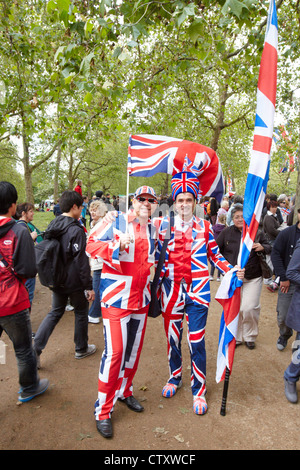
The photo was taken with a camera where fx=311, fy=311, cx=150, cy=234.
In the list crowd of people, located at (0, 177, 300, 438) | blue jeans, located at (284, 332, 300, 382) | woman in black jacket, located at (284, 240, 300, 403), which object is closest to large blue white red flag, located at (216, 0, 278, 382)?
crowd of people, located at (0, 177, 300, 438)

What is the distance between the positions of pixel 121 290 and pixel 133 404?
125 centimetres

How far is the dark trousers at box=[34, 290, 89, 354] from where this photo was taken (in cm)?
380

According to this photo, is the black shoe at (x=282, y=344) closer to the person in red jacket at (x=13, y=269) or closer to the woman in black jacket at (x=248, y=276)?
the woman in black jacket at (x=248, y=276)

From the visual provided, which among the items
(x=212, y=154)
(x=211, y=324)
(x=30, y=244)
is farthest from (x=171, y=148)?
(x=211, y=324)

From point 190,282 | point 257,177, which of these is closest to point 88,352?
point 190,282

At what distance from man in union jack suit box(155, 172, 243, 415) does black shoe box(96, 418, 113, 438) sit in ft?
2.88

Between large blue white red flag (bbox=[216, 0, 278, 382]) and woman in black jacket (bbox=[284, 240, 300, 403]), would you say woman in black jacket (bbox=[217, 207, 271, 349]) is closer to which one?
woman in black jacket (bbox=[284, 240, 300, 403])

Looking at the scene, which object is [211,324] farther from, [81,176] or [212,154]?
[81,176]

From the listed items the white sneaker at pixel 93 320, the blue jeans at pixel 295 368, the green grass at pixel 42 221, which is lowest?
the green grass at pixel 42 221

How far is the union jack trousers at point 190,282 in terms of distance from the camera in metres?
3.09

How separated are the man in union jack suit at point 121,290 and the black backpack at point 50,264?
1074mm

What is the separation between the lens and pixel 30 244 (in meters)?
2.91

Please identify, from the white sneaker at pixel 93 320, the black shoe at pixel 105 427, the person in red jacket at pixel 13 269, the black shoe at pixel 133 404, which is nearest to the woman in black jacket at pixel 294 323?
the black shoe at pixel 133 404

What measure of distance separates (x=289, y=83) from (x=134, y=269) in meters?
12.1
